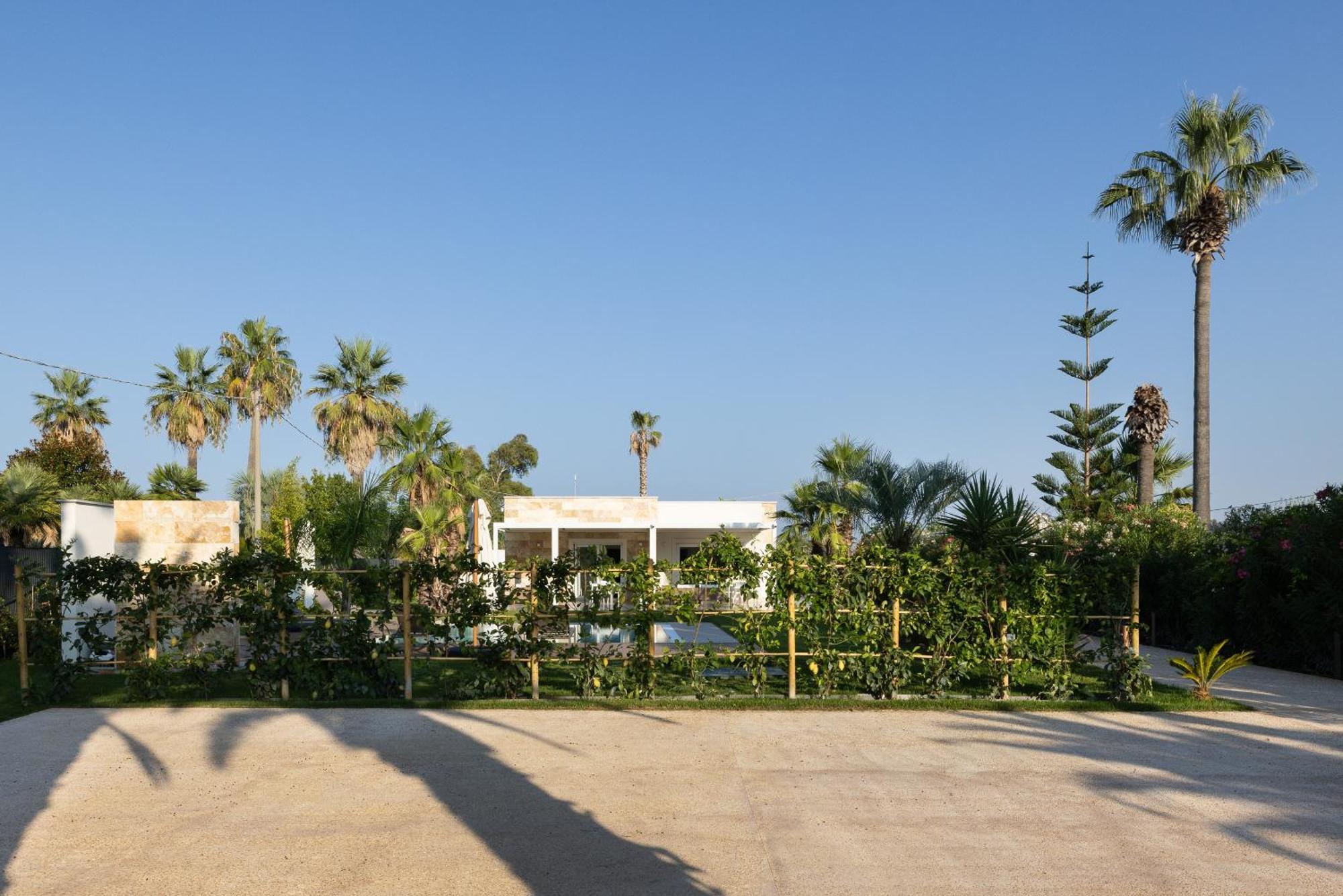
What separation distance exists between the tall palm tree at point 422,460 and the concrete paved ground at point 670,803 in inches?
615

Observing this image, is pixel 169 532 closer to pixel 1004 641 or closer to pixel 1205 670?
pixel 1004 641

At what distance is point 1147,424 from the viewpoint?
29.3m

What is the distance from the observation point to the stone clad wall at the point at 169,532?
12742mm

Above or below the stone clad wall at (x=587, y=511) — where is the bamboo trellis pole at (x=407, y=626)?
below

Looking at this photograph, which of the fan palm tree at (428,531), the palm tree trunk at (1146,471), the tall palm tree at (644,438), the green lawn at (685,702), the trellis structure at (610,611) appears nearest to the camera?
the green lawn at (685,702)

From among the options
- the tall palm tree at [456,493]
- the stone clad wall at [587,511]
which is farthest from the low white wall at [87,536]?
the stone clad wall at [587,511]

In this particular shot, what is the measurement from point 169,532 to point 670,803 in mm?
9883

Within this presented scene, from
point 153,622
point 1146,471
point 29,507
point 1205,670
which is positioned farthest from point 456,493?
point 1146,471

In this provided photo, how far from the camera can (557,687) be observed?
10.7m

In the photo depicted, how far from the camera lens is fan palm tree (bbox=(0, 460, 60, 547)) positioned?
19.6 metres

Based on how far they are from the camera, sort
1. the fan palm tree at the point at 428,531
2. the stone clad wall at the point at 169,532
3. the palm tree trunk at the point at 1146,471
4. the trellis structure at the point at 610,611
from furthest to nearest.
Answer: the palm tree trunk at the point at 1146,471 → the fan palm tree at the point at 428,531 → the stone clad wall at the point at 169,532 → the trellis structure at the point at 610,611

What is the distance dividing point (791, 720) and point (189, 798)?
17.1 feet

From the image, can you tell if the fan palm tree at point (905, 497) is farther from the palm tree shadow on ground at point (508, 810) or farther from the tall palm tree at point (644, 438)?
the tall palm tree at point (644, 438)

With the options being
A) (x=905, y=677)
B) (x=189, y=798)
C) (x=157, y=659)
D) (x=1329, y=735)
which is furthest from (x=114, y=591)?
(x=1329, y=735)
